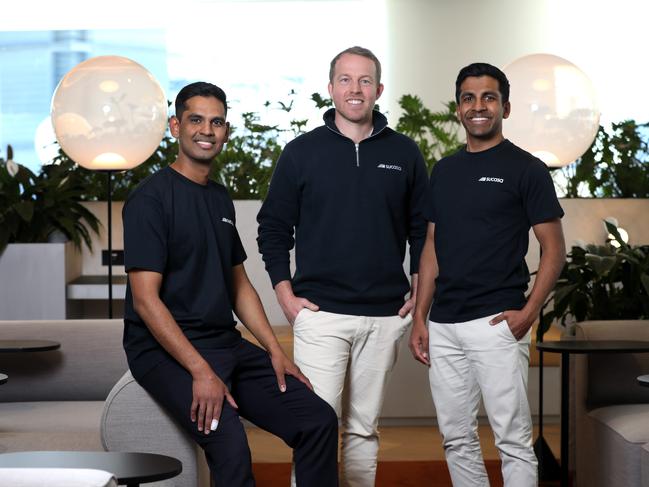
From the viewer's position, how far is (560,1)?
905cm

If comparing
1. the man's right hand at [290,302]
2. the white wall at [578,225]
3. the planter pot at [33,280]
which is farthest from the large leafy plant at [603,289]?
the planter pot at [33,280]

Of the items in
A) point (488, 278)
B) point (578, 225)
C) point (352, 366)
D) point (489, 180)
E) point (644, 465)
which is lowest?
point (644, 465)

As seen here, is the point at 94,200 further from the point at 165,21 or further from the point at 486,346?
the point at 165,21

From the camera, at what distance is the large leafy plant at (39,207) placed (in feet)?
18.2

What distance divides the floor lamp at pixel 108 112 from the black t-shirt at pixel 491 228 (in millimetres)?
1837

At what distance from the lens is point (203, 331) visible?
300 centimetres

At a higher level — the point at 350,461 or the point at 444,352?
the point at 444,352

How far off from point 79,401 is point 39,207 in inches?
70.3

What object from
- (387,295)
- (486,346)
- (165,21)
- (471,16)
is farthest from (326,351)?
(165,21)

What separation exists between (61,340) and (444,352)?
1.68m

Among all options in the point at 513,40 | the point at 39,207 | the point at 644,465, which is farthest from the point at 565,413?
the point at 513,40

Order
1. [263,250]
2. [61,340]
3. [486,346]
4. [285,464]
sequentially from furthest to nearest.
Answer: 1. [285,464]
2. [61,340]
3. [263,250]
4. [486,346]

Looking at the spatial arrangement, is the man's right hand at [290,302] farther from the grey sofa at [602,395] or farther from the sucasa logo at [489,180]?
the grey sofa at [602,395]

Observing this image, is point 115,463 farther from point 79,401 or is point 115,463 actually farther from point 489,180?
point 79,401
